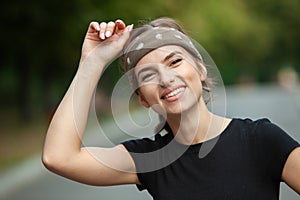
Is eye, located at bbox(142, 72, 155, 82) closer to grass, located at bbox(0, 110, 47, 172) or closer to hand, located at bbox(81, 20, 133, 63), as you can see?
hand, located at bbox(81, 20, 133, 63)

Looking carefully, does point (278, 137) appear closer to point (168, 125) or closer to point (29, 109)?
point (168, 125)

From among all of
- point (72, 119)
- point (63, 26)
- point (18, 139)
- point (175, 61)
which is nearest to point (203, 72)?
point (175, 61)

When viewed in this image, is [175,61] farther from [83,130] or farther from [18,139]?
[18,139]

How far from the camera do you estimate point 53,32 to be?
18844 millimetres

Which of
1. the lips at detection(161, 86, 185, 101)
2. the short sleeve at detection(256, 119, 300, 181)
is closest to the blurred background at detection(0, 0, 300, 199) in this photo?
the lips at detection(161, 86, 185, 101)

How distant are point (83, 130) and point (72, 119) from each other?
0.06 metres

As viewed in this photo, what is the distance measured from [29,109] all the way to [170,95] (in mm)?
23751

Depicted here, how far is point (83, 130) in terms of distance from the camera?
7.80 feet

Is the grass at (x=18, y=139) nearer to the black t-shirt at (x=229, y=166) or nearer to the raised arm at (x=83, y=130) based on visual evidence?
the raised arm at (x=83, y=130)

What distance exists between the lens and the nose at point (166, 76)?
2.20 m

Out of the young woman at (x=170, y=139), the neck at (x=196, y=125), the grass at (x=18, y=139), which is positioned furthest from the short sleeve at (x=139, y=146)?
the grass at (x=18, y=139)

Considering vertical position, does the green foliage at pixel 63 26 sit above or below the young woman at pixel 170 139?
below

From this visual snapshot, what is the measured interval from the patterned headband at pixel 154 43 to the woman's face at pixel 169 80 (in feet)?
0.05

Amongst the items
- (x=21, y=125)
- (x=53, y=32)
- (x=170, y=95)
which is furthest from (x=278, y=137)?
(x=21, y=125)
